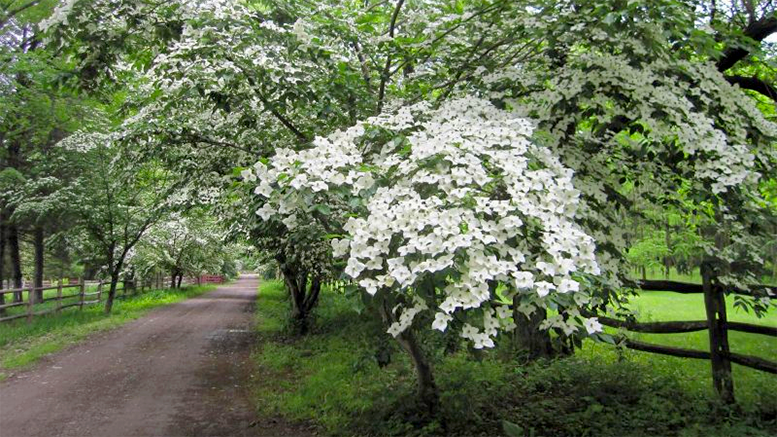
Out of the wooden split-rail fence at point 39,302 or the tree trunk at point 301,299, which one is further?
the wooden split-rail fence at point 39,302

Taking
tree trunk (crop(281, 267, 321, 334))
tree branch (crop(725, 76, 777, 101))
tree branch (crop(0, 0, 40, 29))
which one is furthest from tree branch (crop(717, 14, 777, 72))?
tree branch (crop(0, 0, 40, 29))

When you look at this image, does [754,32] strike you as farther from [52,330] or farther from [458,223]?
[52,330]

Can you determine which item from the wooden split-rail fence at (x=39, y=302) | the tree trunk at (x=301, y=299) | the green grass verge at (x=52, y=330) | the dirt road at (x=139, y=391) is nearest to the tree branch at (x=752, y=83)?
the dirt road at (x=139, y=391)

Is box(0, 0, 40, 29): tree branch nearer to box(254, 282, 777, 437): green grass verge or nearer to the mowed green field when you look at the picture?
box(254, 282, 777, 437): green grass verge

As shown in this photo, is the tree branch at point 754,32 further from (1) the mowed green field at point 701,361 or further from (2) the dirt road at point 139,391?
(2) the dirt road at point 139,391

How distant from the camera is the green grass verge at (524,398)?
462cm

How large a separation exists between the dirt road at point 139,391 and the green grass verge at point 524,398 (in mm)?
543

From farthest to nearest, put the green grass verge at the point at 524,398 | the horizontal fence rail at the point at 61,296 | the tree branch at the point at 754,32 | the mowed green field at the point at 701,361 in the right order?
1. the horizontal fence rail at the point at 61,296
2. the mowed green field at the point at 701,361
3. the tree branch at the point at 754,32
4. the green grass verge at the point at 524,398

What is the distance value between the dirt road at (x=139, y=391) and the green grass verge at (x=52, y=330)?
0.39m

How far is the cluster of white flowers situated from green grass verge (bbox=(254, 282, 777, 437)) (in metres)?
0.86

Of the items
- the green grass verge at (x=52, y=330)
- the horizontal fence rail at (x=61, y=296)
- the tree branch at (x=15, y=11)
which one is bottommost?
the green grass verge at (x=52, y=330)

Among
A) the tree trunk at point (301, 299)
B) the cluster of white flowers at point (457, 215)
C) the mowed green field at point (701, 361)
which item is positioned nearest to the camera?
the cluster of white flowers at point (457, 215)

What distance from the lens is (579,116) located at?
13.9 ft

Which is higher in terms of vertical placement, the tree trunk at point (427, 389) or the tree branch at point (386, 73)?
the tree branch at point (386, 73)
